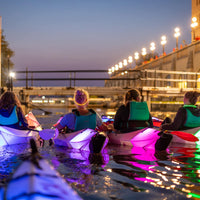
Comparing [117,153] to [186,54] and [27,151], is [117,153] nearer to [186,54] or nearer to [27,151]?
[27,151]

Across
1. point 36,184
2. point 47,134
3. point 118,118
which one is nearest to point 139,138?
point 118,118

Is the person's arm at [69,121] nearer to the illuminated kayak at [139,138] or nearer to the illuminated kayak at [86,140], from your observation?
the illuminated kayak at [86,140]

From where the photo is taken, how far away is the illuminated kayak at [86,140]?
5281 millimetres

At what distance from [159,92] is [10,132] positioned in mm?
13143

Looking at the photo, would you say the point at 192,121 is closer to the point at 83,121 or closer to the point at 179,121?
the point at 179,121

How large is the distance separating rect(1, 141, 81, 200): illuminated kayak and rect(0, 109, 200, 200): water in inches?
46.7

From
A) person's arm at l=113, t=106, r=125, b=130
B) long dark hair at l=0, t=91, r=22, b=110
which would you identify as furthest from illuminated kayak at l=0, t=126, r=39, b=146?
person's arm at l=113, t=106, r=125, b=130

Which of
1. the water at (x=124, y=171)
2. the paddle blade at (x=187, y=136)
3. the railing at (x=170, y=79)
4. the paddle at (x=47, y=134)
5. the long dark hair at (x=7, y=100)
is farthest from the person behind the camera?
the railing at (x=170, y=79)

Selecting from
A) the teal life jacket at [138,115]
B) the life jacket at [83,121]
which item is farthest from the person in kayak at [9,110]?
the teal life jacket at [138,115]

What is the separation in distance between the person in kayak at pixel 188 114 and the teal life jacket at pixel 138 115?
36.8 inches

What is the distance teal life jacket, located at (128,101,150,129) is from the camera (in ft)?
20.2

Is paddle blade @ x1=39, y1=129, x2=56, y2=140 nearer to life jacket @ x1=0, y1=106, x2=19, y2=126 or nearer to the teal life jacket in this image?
life jacket @ x1=0, y1=106, x2=19, y2=126

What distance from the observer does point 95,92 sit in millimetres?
17266

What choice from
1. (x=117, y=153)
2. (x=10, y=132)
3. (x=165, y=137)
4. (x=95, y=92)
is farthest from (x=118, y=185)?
(x=95, y=92)
